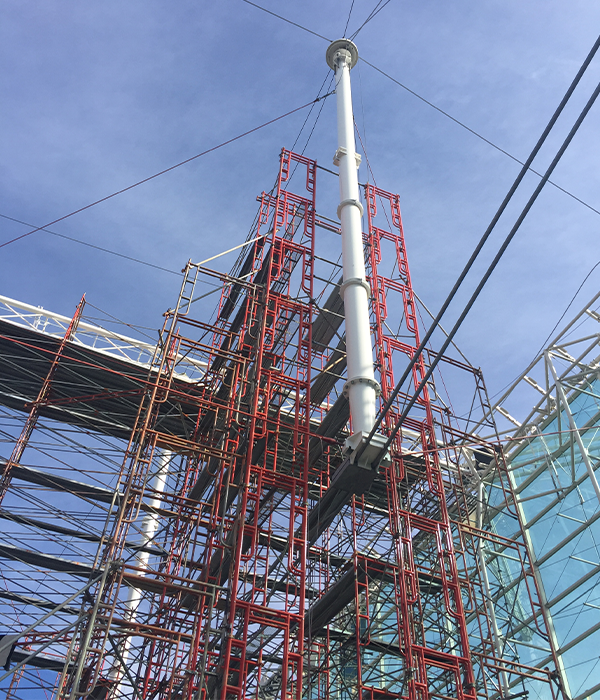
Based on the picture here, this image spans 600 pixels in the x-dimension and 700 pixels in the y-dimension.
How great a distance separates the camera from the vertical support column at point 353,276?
17.5 m

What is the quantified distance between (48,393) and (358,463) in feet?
42.9

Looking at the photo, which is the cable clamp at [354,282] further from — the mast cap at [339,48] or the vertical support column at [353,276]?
the mast cap at [339,48]

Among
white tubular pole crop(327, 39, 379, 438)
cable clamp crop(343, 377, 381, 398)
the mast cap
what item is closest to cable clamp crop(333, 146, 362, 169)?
white tubular pole crop(327, 39, 379, 438)

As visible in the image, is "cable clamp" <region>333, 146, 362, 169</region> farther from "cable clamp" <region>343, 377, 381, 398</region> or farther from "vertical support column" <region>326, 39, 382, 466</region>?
"cable clamp" <region>343, 377, 381, 398</region>

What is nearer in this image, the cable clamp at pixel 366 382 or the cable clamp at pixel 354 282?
the cable clamp at pixel 366 382

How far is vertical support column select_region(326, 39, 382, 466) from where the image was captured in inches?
689

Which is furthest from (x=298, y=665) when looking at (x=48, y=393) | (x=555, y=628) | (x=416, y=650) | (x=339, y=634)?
(x=48, y=393)

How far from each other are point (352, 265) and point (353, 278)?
25.6 inches

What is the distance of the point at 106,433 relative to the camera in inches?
1072

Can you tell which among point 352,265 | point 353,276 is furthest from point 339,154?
point 353,276

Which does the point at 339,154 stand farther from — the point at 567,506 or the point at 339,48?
the point at 567,506

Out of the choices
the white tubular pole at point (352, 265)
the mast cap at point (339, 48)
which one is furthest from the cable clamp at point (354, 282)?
the mast cap at point (339, 48)

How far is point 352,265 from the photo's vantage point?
20.9m

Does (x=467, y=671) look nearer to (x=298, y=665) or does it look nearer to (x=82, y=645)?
(x=298, y=665)
